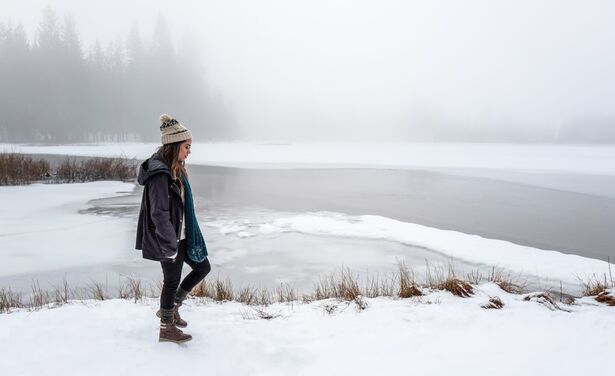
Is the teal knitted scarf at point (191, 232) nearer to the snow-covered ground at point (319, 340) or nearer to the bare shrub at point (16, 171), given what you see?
the snow-covered ground at point (319, 340)

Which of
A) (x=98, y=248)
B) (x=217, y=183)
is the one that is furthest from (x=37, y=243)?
(x=217, y=183)

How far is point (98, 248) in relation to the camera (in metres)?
8.30

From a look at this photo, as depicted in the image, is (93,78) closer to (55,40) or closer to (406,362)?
Answer: (55,40)

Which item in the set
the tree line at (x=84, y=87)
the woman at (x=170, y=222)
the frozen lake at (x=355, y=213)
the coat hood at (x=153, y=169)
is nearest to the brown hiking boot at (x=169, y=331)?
the woman at (x=170, y=222)

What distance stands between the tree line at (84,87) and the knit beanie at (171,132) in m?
53.4

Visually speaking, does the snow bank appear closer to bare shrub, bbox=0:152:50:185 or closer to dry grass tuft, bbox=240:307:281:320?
dry grass tuft, bbox=240:307:281:320

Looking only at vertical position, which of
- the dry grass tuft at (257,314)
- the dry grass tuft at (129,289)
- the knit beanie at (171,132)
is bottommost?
the dry grass tuft at (129,289)

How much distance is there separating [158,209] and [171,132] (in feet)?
2.03

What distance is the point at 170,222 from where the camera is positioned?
3.32 meters

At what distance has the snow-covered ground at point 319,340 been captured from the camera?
331 centimetres

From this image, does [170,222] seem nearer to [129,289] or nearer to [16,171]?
[129,289]

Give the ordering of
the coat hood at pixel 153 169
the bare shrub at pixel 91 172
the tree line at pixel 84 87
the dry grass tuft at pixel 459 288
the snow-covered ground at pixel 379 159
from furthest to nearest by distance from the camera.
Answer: the tree line at pixel 84 87 → the snow-covered ground at pixel 379 159 → the bare shrub at pixel 91 172 → the dry grass tuft at pixel 459 288 → the coat hood at pixel 153 169

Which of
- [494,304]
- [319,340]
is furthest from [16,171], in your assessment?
[494,304]

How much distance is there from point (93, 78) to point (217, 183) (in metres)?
41.6
